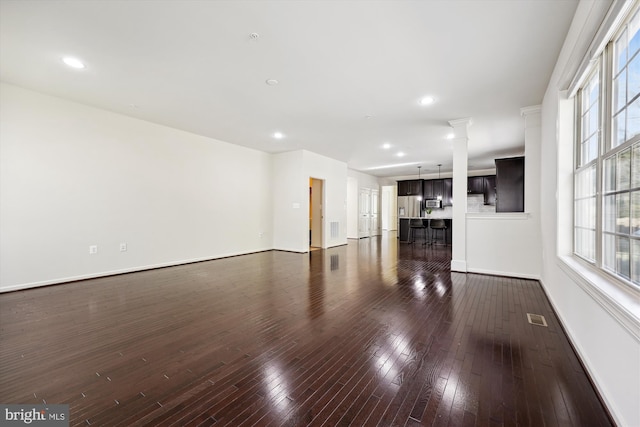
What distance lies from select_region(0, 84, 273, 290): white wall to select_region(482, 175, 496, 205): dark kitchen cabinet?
878 cm

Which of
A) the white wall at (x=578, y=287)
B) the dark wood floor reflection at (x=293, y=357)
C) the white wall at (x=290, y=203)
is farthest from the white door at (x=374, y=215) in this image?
the white wall at (x=578, y=287)

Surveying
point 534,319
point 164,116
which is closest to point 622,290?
point 534,319

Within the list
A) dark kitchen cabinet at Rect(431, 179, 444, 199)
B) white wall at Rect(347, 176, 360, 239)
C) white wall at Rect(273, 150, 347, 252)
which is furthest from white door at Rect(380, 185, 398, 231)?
white wall at Rect(273, 150, 347, 252)

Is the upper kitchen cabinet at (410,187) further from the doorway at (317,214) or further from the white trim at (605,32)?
the white trim at (605,32)

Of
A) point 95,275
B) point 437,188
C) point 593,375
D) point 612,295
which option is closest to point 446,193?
point 437,188

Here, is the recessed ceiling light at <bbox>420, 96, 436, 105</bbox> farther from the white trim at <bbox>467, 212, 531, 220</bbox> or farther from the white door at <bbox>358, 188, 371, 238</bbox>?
the white door at <bbox>358, 188, 371, 238</bbox>

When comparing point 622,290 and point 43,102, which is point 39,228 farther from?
point 622,290

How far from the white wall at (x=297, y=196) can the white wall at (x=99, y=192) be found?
1388 millimetres

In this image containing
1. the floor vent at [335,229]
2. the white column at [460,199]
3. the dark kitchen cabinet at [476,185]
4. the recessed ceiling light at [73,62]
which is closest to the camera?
the recessed ceiling light at [73,62]

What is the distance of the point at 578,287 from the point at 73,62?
5363mm

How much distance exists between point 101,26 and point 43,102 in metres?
2.47

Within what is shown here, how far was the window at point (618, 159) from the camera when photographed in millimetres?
1483

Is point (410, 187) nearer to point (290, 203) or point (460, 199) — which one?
point (290, 203)

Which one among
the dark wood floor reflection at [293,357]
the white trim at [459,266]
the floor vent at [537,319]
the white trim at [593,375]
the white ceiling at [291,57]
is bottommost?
the dark wood floor reflection at [293,357]
